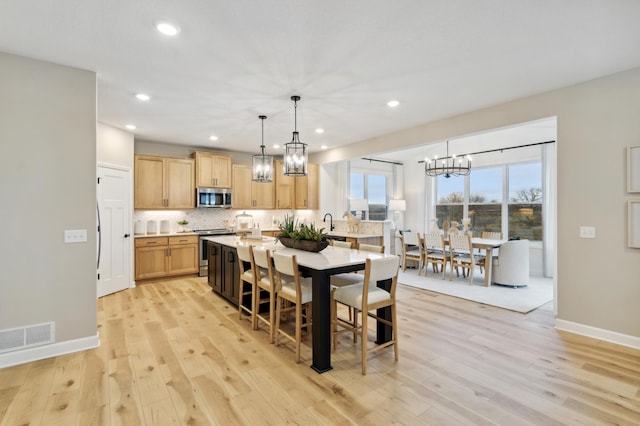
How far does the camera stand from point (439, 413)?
211 cm

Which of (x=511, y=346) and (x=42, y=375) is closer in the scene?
(x=42, y=375)

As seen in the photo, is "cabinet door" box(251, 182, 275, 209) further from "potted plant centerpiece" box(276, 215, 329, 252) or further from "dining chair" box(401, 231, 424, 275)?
"potted plant centerpiece" box(276, 215, 329, 252)

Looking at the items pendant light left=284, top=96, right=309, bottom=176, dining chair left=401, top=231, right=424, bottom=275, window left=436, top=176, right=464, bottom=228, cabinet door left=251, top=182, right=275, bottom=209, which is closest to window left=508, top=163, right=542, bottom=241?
window left=436, top=176, right=464, bottom=228

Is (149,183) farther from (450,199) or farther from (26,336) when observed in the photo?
(450,199)

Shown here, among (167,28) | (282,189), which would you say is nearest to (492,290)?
(282,189)

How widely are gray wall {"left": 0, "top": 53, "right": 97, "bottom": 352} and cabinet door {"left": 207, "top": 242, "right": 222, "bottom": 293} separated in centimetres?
177

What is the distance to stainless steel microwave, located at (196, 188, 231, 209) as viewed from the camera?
6.54 meters

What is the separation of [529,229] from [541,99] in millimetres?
4205

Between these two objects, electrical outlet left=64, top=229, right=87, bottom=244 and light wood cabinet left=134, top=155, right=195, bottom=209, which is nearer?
electrical outlet left=64, top=229, right=87, bottom=244

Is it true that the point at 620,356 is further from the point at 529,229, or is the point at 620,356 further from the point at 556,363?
the point at 529,229

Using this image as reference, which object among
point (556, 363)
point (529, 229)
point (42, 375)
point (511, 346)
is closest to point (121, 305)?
point (42, 375)

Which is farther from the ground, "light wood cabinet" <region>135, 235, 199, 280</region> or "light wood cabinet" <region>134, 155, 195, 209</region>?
"light wood cabinet" <region>134, 155, 195, 209</region>

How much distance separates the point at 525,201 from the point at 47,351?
27.6ft

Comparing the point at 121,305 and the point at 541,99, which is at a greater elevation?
the point at 541,99
